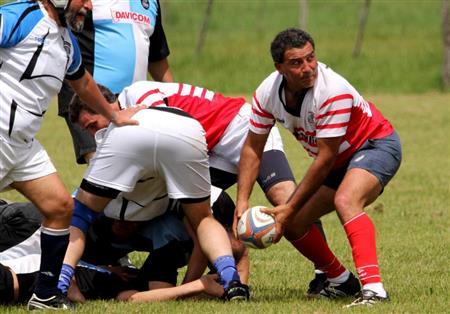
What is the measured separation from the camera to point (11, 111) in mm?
6012

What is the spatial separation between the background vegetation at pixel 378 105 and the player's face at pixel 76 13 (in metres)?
1.59

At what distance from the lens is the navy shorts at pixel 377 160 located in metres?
6.57

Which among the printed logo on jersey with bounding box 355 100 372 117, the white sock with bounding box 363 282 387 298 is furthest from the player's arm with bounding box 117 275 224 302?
the printed logo on jersey with bounding box 355 100 372 117

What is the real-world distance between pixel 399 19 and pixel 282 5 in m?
3.46

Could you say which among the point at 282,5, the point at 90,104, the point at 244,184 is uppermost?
the point at 90,104

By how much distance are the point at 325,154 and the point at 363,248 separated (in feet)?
1.89

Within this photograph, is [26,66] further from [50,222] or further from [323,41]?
[323,41]

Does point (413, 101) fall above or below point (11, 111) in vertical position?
below

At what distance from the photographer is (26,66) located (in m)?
6.00

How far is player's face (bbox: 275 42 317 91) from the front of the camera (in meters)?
6.39

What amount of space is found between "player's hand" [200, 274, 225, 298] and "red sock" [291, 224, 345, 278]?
0.66m

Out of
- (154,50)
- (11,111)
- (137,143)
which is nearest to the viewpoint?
(11,111)

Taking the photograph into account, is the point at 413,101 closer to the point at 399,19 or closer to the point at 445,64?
the point at 445,64

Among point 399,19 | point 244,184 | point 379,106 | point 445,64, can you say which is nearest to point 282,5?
point 399,19
